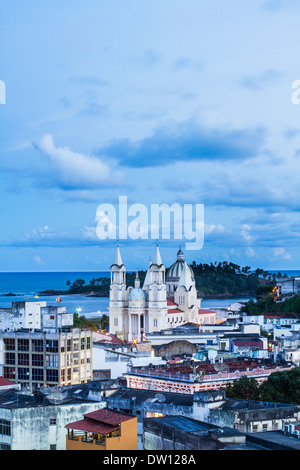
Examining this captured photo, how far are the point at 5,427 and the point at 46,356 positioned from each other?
49.9 ft

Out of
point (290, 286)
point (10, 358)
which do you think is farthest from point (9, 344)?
point (290, 286)

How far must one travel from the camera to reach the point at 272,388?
23.2 meters

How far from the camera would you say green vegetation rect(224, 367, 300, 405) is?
22109 mm

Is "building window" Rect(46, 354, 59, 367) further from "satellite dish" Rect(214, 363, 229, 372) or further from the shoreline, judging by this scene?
the shoreline

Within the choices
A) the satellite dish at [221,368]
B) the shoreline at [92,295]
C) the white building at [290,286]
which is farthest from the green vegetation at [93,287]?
the satellite dish at [221,368]

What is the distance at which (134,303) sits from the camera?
54.3 metres

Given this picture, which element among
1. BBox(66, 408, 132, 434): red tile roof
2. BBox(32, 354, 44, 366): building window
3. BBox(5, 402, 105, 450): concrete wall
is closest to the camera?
BBox(66, 408, 132, 434): red tile roof

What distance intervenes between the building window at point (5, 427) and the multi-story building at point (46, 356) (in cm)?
1450

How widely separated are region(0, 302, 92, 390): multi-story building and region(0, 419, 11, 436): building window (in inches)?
571

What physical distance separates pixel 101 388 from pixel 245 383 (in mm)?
4431

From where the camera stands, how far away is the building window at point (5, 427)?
15.6 metres

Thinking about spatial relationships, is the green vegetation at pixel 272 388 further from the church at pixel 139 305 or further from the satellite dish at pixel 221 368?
the church at pixel 139 305

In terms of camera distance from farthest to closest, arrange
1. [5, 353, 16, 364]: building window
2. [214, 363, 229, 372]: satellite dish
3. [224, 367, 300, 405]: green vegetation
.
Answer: [5, 353, 16, 364]: building window < [214, 363, 229, 372]: satellite dish < [224, 367, 300, 405]: green vegetation

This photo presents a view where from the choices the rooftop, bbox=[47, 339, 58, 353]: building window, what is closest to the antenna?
the rooftop
